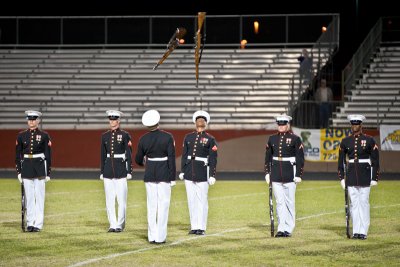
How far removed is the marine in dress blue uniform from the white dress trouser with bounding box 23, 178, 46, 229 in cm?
515

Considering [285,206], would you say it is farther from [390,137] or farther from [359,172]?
[390,137]

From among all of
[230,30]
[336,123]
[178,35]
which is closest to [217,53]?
[230,30]

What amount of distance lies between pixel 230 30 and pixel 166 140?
24206mm

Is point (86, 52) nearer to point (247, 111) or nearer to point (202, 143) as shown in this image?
point (247, 111)

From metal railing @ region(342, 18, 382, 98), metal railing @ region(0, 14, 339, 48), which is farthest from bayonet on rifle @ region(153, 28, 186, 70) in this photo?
metal railing @ region(0, 14, 339, 48)

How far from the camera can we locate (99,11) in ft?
134

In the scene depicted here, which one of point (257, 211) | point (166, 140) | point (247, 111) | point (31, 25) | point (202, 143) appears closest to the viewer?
point (166, 140)

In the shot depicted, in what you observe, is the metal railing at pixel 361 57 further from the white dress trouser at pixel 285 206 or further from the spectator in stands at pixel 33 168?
the spectator in stands at pixel 33 168

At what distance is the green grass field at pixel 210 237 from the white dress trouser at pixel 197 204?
23cm

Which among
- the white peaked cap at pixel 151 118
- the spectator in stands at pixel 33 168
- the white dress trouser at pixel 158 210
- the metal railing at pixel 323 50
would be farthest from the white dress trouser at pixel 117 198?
the metal railing at pixel 323 50

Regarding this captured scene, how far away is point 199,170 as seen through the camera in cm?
1605

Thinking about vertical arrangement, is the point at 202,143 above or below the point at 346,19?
below

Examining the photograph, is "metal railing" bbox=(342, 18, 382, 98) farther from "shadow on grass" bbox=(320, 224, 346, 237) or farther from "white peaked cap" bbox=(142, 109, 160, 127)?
"white peaked cap" bbox=(142, 109, 160, 127)

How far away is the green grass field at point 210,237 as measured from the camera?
13035 millimetres
